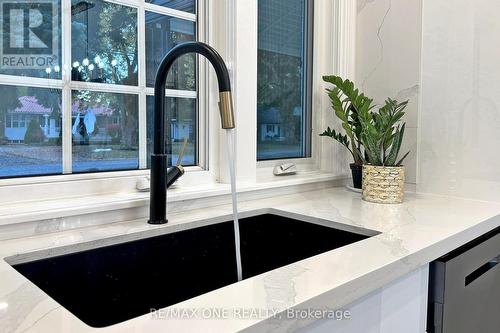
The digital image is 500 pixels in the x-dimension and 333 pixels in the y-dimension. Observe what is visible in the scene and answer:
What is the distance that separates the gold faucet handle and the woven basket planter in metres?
0.70

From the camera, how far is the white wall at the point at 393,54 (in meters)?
1.62

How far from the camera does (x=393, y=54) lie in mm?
1688

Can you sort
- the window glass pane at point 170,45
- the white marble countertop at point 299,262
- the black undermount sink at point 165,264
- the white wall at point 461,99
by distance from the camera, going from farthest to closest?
the white wall at point 461,99 → the window glass pane at point 170,45 → the black undermount sink at point 165,264 → the white marble countertop at point 299,262

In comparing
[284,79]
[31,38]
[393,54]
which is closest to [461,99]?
[393,54]

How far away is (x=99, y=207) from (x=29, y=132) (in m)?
0.28

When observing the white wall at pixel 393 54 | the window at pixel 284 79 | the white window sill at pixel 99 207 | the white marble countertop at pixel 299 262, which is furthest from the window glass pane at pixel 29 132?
the white wall at pixel 393 54

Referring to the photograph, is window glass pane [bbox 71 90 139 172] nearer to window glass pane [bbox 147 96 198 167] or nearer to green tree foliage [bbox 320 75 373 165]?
window glass pane [bbox 147 96 198 167]

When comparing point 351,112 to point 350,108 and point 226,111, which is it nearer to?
point 350,108

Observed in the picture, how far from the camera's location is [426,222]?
1113 mm

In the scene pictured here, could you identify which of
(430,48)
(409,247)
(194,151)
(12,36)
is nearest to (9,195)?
(12,36)

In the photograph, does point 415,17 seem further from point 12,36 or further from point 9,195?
point 9,195


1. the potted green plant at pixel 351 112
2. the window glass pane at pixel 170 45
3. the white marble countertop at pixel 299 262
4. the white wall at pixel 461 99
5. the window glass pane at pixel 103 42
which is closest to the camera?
the white marble countertop at pixel 299 262

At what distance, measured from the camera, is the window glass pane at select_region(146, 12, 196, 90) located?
1.29m

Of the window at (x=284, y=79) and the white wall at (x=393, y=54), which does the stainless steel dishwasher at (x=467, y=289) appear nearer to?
the white wall at (x=393, y=54)
